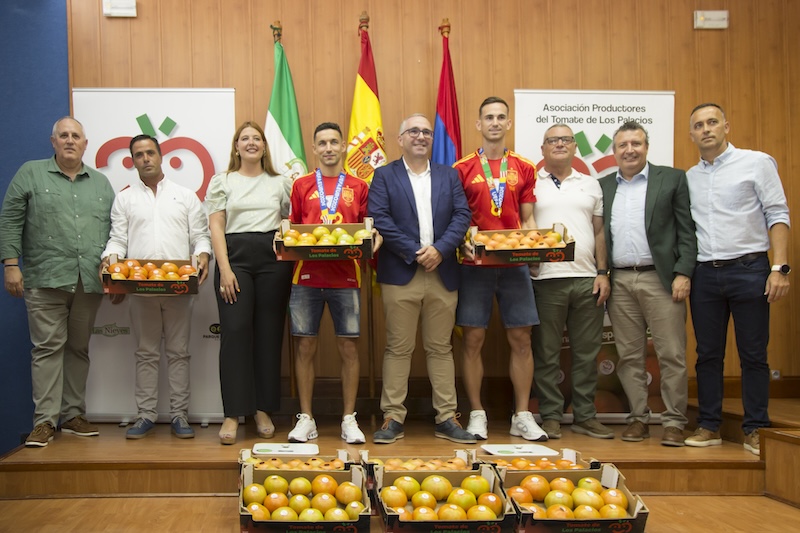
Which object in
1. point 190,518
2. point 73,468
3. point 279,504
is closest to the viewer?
point 279,504

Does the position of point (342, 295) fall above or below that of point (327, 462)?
above

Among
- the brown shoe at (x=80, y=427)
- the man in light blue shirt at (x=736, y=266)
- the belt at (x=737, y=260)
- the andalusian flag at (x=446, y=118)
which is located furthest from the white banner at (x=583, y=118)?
the brown shoe at (x=80, y=427)

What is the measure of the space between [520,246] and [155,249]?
2012mm

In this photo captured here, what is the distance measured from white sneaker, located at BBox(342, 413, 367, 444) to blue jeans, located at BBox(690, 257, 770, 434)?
5.90ft

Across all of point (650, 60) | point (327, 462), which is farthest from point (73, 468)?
point (650, 60)

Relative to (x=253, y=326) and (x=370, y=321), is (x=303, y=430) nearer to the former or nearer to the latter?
(x=253, y=326)

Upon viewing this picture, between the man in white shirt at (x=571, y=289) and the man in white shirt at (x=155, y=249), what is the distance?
1.90 metres

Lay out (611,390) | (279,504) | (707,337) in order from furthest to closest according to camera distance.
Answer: (611,390)
(707,337)
(279,504)

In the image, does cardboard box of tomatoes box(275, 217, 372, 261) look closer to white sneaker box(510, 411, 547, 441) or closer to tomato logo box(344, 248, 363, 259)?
tomato logo box(344, 248, 363, 259)

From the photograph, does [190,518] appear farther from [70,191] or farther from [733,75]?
[733,75]

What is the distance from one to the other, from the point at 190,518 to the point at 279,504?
62 cm

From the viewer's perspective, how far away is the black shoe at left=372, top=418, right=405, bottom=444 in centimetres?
379

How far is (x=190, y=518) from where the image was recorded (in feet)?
10.2

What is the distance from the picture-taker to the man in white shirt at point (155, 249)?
409cm
